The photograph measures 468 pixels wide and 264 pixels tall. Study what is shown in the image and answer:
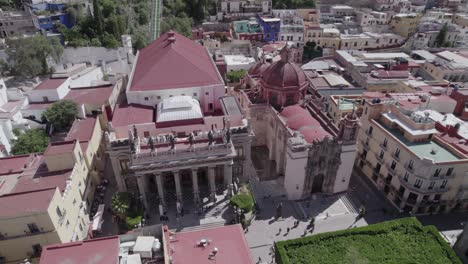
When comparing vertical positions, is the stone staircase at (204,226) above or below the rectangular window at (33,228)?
below

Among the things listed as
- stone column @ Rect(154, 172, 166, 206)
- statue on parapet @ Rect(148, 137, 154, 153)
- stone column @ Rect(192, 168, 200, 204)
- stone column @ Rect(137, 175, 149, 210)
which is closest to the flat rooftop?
stone column @ Rect(192, 168, 200, 204)

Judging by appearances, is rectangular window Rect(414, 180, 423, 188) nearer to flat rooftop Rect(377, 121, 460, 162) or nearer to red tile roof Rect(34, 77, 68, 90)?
flat rooftop Rect(377, 121, 460, 162)

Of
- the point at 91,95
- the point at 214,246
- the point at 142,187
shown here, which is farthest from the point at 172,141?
the point at 91,95

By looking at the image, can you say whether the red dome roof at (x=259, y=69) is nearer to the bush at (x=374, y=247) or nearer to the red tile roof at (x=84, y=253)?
the bush at (x=374, y=247)

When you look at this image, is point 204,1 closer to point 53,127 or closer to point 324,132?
point 53,127

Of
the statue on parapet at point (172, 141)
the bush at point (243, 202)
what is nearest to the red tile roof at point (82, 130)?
the statue on parapet at point (172, 141)

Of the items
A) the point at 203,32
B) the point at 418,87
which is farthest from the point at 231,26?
the point at 418,87
